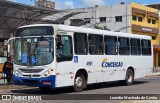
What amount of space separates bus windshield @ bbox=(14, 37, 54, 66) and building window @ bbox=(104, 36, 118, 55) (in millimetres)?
4492

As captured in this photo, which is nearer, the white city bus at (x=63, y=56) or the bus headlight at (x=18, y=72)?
the white city bus at (x=63, y=56)

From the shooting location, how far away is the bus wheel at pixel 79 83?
58.2 feet

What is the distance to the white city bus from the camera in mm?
16391

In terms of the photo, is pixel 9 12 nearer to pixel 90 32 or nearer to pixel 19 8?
pixel 19 8

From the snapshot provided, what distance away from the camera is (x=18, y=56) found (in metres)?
17.2

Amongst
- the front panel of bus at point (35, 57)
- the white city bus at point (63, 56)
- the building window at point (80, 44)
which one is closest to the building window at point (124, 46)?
the white city bus at point (63, 56)

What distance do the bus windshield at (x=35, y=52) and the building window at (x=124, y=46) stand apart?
6058mm

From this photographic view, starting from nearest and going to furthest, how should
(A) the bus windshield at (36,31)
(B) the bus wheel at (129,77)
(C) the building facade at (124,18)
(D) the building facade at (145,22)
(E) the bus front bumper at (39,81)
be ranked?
(E) the bus front bumper at (39,81)
(A) the bus windshield at (36,31)
(B) the bus wheel at (129,77)
(C) the building facade at (124,18)
(D) the building facade at (145,22)

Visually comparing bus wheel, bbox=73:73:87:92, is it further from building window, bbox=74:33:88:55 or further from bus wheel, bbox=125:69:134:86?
bus wheel, bbox=125:69:134:86

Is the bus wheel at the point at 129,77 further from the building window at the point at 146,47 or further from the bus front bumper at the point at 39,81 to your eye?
the bus front bumper at the point at 39,81

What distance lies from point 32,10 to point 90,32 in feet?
43.1

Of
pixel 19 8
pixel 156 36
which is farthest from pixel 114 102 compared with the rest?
pixel 156 36

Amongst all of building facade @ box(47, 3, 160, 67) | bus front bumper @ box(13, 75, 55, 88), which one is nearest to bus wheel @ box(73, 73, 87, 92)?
bus front bumper @ box(13, 75, 55, 88)

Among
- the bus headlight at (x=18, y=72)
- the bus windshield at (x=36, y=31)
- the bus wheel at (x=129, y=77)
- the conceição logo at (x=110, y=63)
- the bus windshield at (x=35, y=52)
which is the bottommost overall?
the bus wheel at (x=129, y=77)
